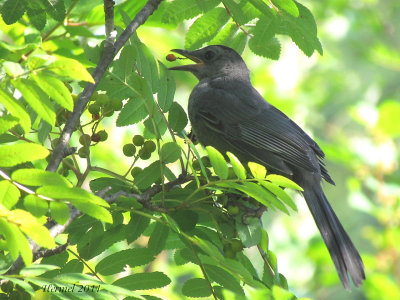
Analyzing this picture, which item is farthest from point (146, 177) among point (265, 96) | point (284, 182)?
point (265, 96)

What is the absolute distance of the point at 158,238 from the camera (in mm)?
2775

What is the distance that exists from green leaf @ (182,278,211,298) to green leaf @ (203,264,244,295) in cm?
6


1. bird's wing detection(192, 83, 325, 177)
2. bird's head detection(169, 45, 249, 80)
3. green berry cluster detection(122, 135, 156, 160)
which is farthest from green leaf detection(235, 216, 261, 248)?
bird's head detection(169, 45, 249, 80)

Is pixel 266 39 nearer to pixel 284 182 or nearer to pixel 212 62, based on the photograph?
pixel 284 182

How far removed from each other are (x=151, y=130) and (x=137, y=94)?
30 cm

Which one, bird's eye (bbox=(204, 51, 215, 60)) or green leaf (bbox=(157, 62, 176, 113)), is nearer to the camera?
green leaf (bbox=(157, 62, 176, 113))

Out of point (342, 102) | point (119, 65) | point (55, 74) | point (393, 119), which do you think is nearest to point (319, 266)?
point (393, 119)

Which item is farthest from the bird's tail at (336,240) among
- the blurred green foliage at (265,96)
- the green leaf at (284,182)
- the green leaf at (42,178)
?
the green leaf at (42,178)

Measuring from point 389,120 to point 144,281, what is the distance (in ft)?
15.2

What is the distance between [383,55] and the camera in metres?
9.34

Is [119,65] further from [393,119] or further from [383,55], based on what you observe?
[383,55]

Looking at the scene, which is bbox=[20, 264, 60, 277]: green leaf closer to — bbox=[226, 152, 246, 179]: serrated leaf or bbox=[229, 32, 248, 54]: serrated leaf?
bbox=[226, 152, 246, 179]: serrated leaf

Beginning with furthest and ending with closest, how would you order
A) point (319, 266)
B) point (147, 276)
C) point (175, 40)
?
1. point (175, 40)
2. point (319, 266)
3. point (147, 276)

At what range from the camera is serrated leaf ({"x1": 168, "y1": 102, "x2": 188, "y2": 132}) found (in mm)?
3242
